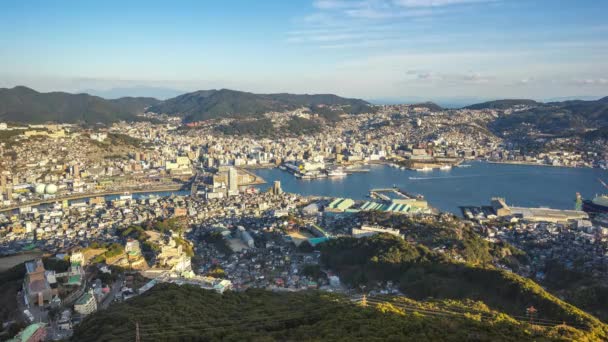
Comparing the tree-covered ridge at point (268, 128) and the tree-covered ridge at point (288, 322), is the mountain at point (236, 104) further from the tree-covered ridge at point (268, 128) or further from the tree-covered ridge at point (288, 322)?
the tree-covered ridge at point (288, 322)

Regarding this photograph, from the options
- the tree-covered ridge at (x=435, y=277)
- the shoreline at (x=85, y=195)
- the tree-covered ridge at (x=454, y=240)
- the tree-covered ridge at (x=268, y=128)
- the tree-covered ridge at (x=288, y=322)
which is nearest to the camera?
the tree-covered ridge at (x=288, y=322)

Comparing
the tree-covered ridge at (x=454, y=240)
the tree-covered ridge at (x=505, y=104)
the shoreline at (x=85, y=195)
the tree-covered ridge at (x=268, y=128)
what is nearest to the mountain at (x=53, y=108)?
the tree-covered ridge at (x=268, y=128)

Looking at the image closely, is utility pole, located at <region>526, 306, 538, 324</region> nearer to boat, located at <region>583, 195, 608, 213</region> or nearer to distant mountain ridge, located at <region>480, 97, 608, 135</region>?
boat, located at <region>583, 195, 608, 213</region>

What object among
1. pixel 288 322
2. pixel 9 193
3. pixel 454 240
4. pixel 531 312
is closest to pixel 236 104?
pixel 9 193

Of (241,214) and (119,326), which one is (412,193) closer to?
(241,214)

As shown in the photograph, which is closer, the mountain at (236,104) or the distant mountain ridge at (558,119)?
the distant mountain ridge at (558,119)

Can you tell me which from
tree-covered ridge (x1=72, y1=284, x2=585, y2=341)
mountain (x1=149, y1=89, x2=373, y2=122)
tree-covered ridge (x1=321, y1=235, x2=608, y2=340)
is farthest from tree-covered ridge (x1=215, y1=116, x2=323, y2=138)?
tree-covered ridge (x1=72, y1=284, x2=585, y2=341)

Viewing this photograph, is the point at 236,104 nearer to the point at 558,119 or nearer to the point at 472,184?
the point at 558,119
